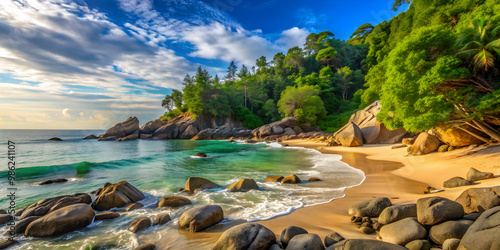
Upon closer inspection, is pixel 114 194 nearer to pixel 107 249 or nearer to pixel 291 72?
pixel 107 249

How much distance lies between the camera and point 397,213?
4328 mm

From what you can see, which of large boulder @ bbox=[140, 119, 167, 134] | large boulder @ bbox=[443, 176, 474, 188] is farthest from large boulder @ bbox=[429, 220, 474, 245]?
large boulder @ bbox=[140, 119, 167, 134]

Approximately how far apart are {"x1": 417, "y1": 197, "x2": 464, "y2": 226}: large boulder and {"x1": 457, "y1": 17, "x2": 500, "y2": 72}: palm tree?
33.7ft

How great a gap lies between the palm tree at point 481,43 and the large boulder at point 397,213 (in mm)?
10383

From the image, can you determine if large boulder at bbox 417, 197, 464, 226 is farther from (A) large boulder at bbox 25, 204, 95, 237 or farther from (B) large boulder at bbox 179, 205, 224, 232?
(A) large boulder at bbox 25, 204, 95, 237

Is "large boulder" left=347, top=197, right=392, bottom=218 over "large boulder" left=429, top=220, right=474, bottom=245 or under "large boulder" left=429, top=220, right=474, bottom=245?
under

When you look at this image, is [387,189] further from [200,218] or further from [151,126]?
[151,126]

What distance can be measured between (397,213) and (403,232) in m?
0.76

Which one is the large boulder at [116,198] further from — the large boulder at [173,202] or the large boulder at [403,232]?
the large boulder at [403,232]

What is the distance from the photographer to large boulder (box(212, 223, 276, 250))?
11.9 ft

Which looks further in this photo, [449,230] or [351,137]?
[351,137]

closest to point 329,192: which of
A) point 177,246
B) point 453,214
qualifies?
point 453,214

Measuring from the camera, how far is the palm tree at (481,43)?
9.79m

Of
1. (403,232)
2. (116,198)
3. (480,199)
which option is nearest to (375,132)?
(480,199)
